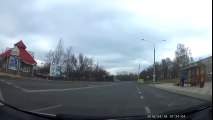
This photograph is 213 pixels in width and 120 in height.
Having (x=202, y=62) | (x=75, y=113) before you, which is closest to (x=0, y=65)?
(x=75, y=113)

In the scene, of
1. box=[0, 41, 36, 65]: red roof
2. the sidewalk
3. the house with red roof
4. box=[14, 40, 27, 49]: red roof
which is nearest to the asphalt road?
the sidewalk

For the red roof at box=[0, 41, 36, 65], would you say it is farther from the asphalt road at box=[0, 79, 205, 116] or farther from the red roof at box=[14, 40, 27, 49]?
the asphalt road at box=[0, 79, 205, 116]

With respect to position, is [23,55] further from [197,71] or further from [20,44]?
[197,71]

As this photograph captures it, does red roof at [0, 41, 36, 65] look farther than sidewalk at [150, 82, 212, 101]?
Yes

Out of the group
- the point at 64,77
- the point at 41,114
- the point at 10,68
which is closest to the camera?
the point at 41,114

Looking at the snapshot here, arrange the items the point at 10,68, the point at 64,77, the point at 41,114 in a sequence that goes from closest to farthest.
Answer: the point at 41,114 < the point at 10,68 < the point at 64,77

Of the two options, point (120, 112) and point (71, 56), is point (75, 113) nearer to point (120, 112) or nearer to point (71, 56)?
point (120, 112)

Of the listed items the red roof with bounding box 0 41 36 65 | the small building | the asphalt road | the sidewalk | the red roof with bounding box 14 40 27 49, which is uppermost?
the red roof with bounding box 14 40 27 49

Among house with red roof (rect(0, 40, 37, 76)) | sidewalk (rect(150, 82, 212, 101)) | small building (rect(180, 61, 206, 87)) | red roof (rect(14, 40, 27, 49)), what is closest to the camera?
sidewalk (rect(150, 82, 212, 101))

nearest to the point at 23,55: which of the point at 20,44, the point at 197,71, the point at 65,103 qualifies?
the point at 20,44
